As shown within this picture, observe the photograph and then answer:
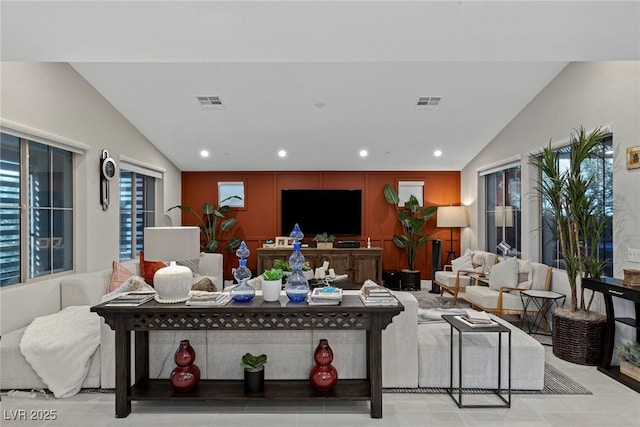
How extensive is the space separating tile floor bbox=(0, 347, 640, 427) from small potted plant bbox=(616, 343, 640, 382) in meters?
0.27

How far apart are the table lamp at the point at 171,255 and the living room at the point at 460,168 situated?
32.8 inches

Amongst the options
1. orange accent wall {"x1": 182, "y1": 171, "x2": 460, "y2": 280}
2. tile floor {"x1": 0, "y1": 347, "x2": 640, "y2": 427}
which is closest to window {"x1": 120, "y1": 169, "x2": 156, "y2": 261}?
orange accent wall {"x1": 182, "y1": 171, "x2": 460, "y2": 280}

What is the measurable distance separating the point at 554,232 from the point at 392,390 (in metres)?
3.03

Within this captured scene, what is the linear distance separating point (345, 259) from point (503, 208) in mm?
2815

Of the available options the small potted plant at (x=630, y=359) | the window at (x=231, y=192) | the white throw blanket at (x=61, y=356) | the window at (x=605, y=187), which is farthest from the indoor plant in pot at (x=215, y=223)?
the small potted plant at (x=630, y=359)

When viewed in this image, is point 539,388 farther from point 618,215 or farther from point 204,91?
point 204,91

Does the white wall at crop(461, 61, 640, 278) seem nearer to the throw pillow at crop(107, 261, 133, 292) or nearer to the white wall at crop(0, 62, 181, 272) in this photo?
the throw pillow at crop(107, 261, 133, 292)

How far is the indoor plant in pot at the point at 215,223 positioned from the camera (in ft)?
24.8

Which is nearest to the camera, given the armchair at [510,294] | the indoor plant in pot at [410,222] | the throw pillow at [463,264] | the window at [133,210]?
the armchair at [510,294]

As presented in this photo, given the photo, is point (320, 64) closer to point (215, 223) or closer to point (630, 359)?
point (630, 359)

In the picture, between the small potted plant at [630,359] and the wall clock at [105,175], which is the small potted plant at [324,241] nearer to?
the wall clock at [105,175]

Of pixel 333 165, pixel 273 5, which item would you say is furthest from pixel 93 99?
pixel 333 165

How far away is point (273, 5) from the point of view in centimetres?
254

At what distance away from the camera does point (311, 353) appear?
294 centimetres
